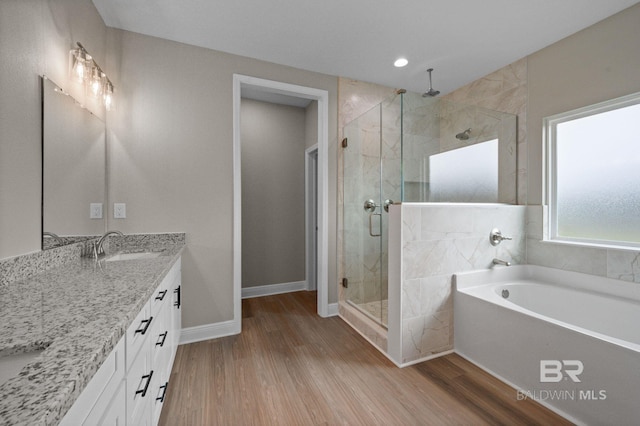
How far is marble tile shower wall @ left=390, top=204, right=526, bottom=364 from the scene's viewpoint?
1.97 meters

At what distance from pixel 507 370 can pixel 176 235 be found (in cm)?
269

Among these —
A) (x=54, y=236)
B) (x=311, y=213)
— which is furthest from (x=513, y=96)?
(x=54, y=236)

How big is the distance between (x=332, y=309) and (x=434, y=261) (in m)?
1.31

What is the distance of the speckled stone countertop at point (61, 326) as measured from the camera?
1.50 feet

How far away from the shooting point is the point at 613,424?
4.28 feet

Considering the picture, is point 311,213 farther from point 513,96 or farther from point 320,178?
point 513,96

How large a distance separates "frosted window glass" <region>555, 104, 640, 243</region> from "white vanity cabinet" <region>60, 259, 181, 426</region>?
3.05 m

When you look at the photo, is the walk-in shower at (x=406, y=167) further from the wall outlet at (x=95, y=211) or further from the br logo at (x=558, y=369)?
the wall outlet at (x=95, y=211)

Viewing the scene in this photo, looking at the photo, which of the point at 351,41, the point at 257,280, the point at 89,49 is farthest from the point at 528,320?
the point at 89,49

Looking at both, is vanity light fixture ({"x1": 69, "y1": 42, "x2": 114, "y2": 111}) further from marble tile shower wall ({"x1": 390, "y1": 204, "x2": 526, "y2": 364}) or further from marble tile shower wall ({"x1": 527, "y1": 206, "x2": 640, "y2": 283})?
marble tile shower wall ({"x1": 527, "y1": 206, "x2": 640, "y2": 283})

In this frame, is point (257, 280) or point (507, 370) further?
point (257, 280)

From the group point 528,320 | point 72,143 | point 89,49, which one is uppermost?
point 89,49

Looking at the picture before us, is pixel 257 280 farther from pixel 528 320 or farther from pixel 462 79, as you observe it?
pixel 462 79

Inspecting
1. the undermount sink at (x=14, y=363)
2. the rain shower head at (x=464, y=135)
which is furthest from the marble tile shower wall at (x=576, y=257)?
the undermount sink at (x=14, y=363)
